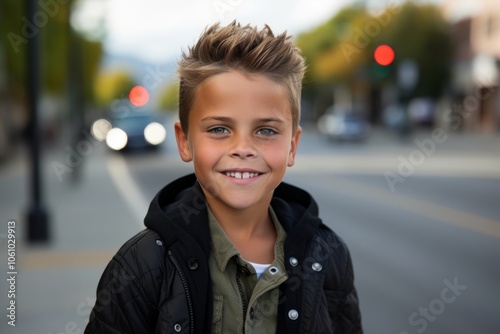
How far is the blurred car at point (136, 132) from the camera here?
1145 inches

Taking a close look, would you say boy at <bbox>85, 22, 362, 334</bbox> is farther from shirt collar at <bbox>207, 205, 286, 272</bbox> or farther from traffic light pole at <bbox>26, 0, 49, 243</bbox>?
traffic light pole at <bbox>26, 0, 49, 243</bbox>

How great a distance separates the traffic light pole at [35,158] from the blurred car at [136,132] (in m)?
19.2

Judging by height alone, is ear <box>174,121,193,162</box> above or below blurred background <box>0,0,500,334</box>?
above

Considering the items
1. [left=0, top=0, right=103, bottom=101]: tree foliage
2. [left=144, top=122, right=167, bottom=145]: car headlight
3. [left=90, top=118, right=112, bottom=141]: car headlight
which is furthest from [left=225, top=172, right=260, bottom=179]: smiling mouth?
[left=90, top=118, right=112, bottom=141]: car headlight

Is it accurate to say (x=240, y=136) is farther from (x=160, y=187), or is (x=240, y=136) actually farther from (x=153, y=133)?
(x=153, y=133)

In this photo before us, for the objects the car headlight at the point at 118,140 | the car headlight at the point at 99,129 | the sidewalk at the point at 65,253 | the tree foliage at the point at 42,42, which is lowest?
the car headlight at the point at 99,129

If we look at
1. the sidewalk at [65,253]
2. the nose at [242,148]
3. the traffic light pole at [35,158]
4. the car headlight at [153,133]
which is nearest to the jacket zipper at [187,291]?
the nose at [242,148]

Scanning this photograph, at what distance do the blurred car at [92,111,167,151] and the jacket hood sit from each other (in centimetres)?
2635

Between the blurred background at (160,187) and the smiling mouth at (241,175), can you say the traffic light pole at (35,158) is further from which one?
the smiling mouth at (241,175)

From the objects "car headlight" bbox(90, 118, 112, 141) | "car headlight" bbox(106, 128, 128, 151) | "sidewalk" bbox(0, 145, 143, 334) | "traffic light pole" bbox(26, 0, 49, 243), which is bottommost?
"car headlight" bbox(90, 118, 112, 141)

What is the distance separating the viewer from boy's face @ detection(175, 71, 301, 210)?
2.10 m

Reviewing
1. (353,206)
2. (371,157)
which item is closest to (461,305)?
(353,206)

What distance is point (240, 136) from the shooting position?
83.1 inches

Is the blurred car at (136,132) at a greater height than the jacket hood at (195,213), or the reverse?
the jacket hood at (195,213)
